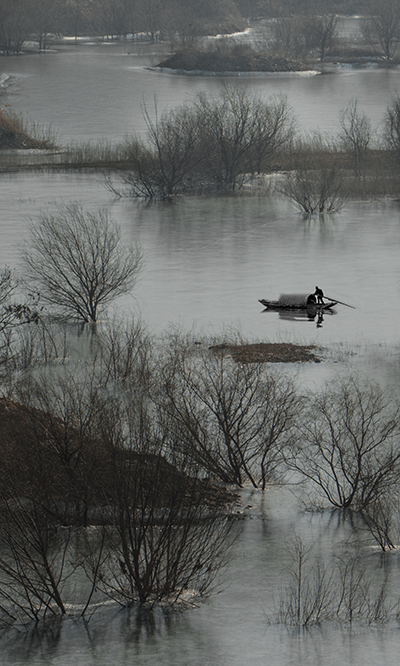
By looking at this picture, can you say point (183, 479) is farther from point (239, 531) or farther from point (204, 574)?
point (239, 531)

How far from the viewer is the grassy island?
11650cm

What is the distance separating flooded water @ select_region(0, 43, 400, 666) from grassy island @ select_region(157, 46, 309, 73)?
96.9 feet

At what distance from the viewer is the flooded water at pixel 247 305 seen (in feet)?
37.9

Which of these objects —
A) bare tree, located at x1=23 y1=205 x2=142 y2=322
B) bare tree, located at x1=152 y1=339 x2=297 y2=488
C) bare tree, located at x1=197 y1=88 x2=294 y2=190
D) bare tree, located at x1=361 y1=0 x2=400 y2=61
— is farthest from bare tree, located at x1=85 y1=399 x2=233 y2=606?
bare tree, located at x1=361 y1=0 x2=400 y2=61

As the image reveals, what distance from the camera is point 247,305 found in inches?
1212

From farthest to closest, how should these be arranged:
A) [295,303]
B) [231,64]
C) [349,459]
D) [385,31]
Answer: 1. [385,31]
2. [231,64]
3. [295,303]
4. [349,459]

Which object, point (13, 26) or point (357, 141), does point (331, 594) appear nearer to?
point (357, 141)

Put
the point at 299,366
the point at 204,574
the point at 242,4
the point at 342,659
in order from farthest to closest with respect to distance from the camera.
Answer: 1. the point at 242,4
2. the point at 299,366
3. the point at 204,574
4. the point at 342,659

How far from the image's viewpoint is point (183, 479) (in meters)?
11.9

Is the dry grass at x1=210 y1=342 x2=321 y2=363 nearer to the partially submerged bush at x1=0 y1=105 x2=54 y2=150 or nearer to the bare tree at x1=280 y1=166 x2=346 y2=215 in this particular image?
the bare tree at x1=280 y1=166 x2=346 y2=215

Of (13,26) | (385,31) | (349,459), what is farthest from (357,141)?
(13,26)

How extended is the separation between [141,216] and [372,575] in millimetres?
32601

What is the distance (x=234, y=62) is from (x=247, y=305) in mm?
92216

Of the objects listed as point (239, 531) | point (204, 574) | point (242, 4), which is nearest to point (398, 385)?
point (239, 531)
